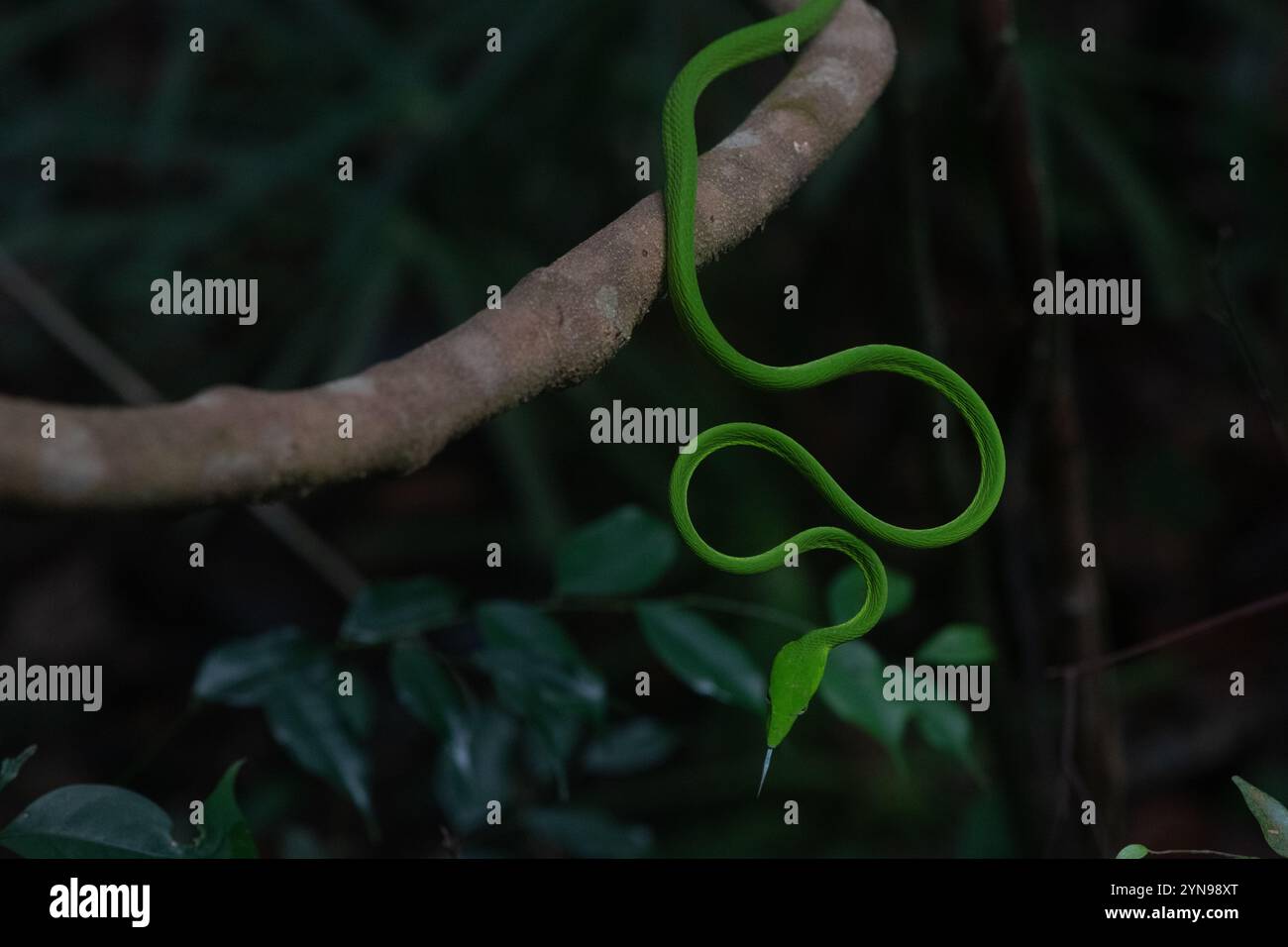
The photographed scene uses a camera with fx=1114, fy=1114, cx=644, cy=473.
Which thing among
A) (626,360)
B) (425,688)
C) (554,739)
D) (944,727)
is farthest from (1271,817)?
(626,360)

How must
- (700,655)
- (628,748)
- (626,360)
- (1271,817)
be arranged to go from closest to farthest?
1. (1271,817)
2. (700,655)
3. (628,748)
4. (626,360)

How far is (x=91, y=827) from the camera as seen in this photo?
120 centimetres

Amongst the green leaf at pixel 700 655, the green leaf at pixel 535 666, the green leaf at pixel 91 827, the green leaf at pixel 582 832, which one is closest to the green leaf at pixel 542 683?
the green leaf at pixel 535 666

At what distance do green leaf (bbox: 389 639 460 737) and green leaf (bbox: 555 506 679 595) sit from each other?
0.71 ft

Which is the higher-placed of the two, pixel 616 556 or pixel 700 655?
pixel 616 556

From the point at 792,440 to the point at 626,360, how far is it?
226cm

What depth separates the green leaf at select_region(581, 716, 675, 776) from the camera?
1.93 metres

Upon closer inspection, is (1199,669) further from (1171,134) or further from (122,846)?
(122,846)

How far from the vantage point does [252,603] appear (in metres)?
4.30

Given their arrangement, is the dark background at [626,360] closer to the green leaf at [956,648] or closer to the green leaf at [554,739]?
the green leaf at [554,739]

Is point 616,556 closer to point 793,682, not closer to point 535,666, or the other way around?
point 535,666

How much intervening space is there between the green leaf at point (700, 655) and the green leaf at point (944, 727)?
0.25m

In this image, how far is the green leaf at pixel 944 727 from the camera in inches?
64.1
